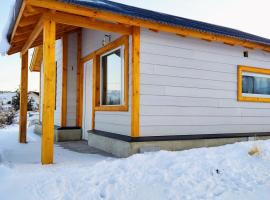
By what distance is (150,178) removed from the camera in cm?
424

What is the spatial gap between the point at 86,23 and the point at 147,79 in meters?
1.73

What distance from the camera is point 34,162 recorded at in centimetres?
567

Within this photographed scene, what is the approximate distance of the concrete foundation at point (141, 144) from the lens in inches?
241

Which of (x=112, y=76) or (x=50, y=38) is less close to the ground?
(x=50, y=38)

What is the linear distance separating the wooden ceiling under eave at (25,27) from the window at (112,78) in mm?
1832

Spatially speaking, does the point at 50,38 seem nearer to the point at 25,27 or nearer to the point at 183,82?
the point at 25,27

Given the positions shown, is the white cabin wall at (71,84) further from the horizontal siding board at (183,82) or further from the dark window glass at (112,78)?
the horizontal siding board at (183,82)

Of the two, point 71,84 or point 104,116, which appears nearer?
point 104,116

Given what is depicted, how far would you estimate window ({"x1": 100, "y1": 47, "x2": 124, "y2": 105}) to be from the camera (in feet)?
23.1

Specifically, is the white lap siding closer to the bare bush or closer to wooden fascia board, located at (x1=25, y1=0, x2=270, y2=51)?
wooden fascia board, located at (x1=25, y1=0, x2=270, y2=51)

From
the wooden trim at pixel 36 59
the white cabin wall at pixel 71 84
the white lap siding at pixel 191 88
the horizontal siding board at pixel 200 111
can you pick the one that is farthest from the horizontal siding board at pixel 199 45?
the wooden trim at pixel 36 59

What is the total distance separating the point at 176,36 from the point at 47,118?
3.54 m

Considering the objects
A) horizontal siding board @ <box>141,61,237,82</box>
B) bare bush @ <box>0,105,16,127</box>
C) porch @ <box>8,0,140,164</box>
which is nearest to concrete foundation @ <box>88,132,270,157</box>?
porch @ <box>8,0,140,164</box>

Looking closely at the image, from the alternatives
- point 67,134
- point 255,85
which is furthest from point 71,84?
point 255,85
